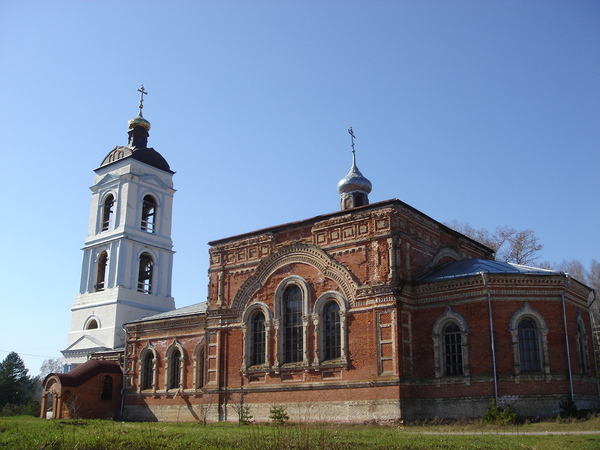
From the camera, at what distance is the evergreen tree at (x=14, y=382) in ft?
133

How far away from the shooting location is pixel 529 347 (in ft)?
59.0

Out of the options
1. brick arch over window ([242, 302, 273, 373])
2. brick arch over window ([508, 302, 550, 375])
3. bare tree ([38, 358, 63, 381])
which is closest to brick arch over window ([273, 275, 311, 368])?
brick arch over window ([242, 302, 273, 373])

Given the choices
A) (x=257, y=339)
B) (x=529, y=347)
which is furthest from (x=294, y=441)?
(x=257, y=339)

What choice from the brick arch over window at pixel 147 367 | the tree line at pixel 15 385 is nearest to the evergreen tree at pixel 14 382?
the tree line at pixel 15 385

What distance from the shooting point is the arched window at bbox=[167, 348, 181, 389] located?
25984 millimetres

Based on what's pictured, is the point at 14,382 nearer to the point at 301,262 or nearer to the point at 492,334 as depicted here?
the point at 301,262

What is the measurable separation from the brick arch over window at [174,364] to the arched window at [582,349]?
49.5 ft

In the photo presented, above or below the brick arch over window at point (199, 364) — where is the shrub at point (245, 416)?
below

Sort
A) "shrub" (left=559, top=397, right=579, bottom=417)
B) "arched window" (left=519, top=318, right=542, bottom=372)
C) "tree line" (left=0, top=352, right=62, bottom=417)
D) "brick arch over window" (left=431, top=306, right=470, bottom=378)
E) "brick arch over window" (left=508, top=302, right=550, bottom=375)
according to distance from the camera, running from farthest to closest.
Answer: "tree line" (left=0, top=352, right=62, bottom=417) < "brick arch over window" (left=431, top=306, right=470, bottom=378) < "arched window" (left=519, top=318, right=542, bottom=372) < "brick arch over window" (left=508, top=302, right=550, bottom=375) < "shrub" (left=559, top=397, right=579, bottom=417)

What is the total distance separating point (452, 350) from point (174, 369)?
12.8m

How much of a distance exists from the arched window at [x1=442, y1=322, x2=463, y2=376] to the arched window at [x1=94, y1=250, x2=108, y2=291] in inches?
868

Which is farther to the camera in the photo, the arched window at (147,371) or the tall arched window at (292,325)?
the arched window at (147,371)

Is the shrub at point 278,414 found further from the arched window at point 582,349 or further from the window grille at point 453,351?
the arched window at point 582,349

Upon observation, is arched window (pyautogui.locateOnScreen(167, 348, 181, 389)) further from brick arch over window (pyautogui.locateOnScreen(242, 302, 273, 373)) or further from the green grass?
the green grass
